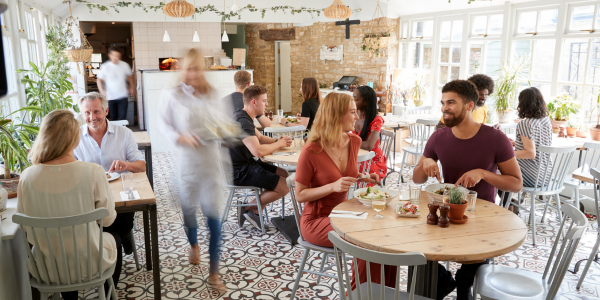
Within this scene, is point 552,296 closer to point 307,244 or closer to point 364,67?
point 307,244

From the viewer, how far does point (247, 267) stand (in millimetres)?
3768

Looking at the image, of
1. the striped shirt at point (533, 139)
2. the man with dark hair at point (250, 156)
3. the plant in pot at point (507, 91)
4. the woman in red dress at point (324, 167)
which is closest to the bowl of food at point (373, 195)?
the woman in red dress at point (324, 167)

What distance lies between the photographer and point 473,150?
2.99 meters

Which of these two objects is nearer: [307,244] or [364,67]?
[307,244]

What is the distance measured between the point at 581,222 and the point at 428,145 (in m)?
1.15

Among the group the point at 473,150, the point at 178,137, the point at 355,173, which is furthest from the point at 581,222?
the point at 178,137

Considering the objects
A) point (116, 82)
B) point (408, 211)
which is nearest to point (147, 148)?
point (408, 211)

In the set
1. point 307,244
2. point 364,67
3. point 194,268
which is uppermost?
point 364,67

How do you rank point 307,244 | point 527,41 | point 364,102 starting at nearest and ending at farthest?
point 307,244
point 364,102
point 527,41

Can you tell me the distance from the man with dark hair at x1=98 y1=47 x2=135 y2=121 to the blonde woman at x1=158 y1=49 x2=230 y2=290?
15.3ft

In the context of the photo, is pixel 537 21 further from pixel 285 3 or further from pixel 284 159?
pixel 285 3

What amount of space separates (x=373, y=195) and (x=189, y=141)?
1340 millimetres

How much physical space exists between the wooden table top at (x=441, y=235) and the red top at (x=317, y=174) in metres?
0.38

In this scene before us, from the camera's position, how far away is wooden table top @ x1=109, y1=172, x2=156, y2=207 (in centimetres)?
284
